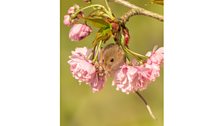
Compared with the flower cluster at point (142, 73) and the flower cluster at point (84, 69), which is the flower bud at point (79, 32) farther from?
the flower cluster at point (142, 73)

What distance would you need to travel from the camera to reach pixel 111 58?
1.57 meters

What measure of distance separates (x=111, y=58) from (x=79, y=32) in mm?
158

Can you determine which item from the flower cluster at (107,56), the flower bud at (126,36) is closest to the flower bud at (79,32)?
the flower cluster at (107,56)

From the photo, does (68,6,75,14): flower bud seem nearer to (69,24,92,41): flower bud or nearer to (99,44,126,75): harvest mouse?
(69,24,92,41): flower bud

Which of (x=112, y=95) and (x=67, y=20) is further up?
(x=67, y=20)

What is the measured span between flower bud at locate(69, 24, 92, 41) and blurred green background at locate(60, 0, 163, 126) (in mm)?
16

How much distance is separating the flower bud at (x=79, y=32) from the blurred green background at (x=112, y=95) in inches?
0.6

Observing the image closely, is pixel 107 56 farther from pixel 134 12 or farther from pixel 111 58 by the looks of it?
pixel 134 12

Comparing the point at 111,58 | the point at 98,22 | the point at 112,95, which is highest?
the point at 98,22

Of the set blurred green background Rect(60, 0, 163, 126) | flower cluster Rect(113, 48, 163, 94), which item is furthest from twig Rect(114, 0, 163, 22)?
flower cluster Rect(113, 48, 163, 94)

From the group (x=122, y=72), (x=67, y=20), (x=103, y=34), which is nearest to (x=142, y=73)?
(x=122, y=72)

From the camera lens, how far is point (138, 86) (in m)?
1.53
